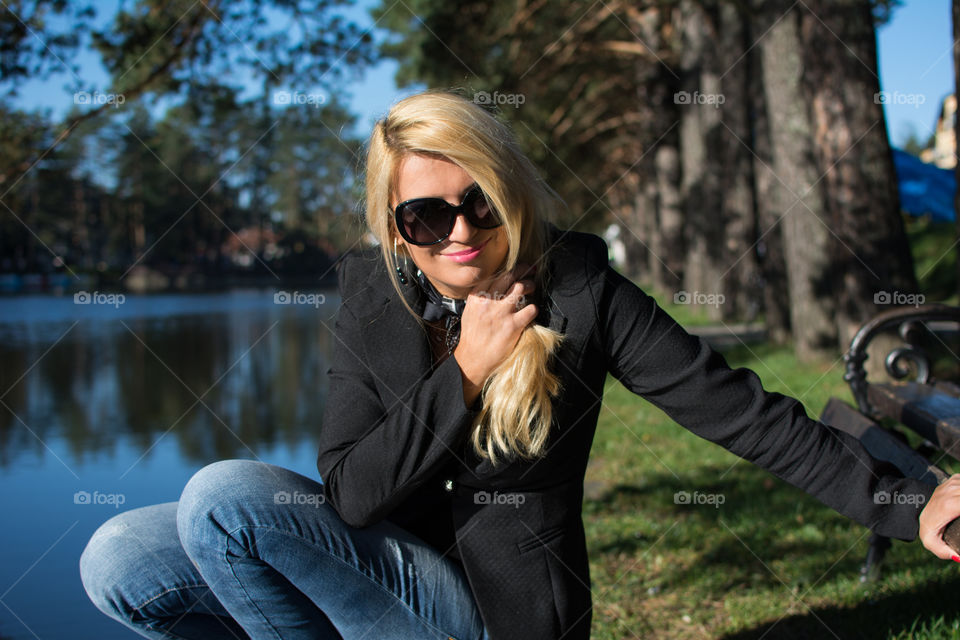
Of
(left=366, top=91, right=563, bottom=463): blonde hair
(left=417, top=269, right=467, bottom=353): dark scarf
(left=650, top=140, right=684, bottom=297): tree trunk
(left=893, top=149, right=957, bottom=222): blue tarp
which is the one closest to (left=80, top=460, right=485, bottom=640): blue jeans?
(left=366, top=91, right=563, bottom=463): blonde hair

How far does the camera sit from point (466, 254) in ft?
5.84

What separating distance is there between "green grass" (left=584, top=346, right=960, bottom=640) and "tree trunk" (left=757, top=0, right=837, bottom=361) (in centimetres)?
294

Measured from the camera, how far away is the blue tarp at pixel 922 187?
2147 cm

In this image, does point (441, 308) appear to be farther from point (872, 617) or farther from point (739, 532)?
point (739, 532)

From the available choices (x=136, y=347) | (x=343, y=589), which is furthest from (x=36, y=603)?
(x=136, y=347)

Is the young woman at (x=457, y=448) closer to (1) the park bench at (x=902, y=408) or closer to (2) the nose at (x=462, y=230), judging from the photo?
(2) the nose at (x=462, y=230)

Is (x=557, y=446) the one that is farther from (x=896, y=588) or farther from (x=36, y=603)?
(x=36, y=603)

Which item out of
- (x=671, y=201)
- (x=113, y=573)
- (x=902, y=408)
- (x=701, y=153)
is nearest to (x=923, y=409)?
(x=902, y=408)

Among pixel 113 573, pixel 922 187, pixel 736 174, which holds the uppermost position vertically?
pixel 922 187

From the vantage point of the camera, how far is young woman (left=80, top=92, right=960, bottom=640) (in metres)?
1.67

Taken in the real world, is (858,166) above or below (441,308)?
above

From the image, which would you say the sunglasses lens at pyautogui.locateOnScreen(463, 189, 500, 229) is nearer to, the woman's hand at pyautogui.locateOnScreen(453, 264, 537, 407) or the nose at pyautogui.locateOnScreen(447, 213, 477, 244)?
the nose at pyautogui.locateOnScreen(447, 213, 477, 244)

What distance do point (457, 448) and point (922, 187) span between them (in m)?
23.0

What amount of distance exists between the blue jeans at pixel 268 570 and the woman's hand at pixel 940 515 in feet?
2.95
